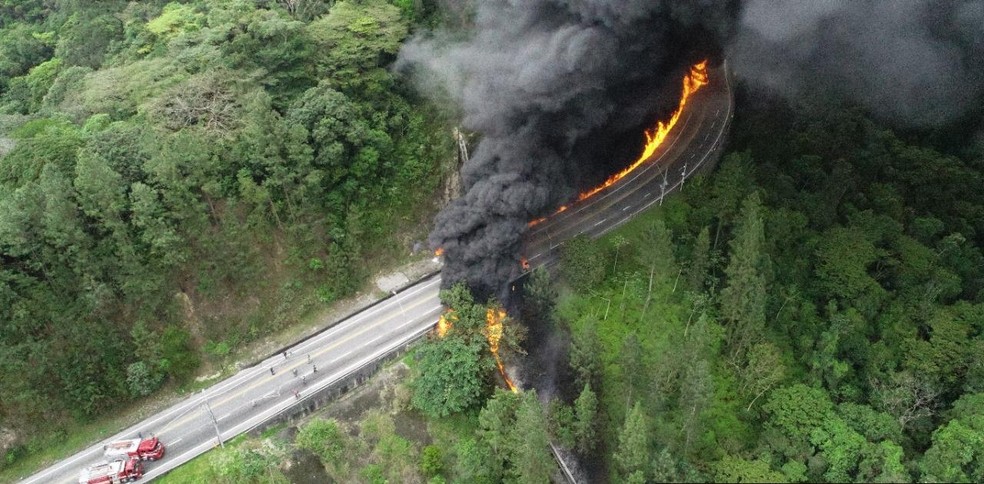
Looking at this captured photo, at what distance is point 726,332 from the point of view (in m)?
41.2

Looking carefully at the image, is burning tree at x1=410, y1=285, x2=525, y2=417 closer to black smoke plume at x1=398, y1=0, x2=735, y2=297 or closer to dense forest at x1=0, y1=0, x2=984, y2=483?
dense forest at x1=0, y1=0, x2=984, y2=483

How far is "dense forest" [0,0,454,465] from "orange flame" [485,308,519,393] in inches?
421

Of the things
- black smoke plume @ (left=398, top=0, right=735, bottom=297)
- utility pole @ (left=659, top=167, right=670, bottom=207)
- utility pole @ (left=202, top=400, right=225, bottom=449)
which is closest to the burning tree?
black smoke plume @ (left=398, top=0, right=735, bottom=297)

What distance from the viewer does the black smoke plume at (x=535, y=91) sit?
42.4 m

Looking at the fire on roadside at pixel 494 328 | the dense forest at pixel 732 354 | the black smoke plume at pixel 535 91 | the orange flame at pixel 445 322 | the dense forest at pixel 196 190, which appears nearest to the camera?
the dense forest at pixel 732 354

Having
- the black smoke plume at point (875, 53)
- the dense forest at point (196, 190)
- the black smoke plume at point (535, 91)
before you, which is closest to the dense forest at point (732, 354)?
the black smoke plume at point (535, 91)

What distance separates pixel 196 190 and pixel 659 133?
3684 cm

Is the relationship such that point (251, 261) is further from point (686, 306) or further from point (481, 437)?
point (686, 306)

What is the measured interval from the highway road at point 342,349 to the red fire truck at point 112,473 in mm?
925

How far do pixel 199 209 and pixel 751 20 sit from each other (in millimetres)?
37383

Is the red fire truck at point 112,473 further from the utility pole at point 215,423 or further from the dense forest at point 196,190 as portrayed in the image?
the utility pole at point 215,423

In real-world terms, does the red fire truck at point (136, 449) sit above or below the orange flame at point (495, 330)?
below

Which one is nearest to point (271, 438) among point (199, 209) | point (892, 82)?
point (199, 209)

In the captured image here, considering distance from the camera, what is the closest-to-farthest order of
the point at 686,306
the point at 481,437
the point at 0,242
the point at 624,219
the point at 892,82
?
the point at 0,242, the point at 481,437, the point at 686,306, the point at 624,219, the point at 892,82
